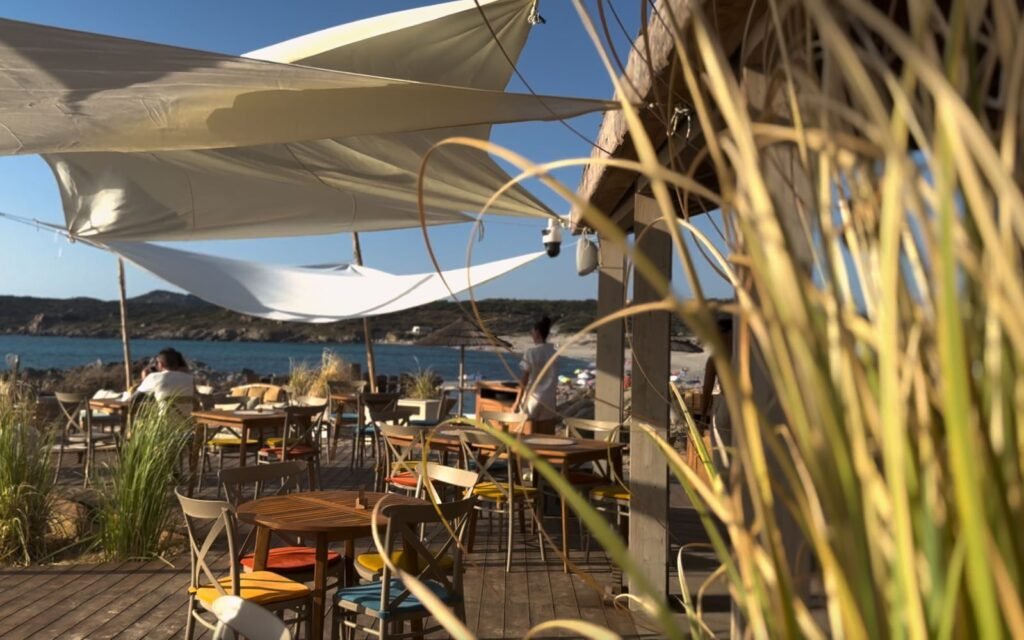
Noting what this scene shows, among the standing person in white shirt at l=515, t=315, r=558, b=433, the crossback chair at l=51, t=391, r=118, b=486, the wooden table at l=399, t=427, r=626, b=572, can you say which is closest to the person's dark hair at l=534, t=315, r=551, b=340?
the standing person in white shirt at l=515, t=315, r=558, b=433

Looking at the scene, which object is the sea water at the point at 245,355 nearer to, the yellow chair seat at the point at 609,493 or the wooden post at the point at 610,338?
the wooden post at the point at 610,338

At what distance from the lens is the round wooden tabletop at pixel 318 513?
3.59 meters

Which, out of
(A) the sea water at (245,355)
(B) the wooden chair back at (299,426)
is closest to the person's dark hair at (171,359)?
(B) the wooden chair back at (299,426)

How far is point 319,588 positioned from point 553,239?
4.95 m

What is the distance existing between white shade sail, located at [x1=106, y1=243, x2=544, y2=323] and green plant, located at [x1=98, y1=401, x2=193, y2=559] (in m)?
2.19

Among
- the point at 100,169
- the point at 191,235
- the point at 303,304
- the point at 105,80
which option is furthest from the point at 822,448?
the point at 303,304

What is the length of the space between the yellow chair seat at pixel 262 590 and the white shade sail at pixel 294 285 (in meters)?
4.02

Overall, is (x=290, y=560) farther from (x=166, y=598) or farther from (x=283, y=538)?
(x=166, y=598)

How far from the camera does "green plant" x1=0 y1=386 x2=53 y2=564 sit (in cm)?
539

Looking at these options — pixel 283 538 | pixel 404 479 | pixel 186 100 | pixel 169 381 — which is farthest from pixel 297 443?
pixel 186 100

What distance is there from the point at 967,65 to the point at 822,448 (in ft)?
0.92

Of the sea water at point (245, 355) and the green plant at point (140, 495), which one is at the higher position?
the green plant at point (140, 495)

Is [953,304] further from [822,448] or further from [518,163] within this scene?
[518,163]

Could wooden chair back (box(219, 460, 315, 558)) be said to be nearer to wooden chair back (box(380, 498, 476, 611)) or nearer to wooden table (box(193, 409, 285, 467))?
wooden chair back (box(380, 498, 476, 611))
